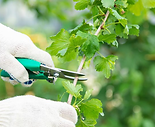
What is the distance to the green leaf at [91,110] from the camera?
536 millimetres

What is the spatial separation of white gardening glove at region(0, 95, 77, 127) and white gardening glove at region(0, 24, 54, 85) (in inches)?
2.4

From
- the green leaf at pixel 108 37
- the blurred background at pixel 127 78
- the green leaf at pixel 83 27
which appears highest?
the green leaf at pixel 83 27

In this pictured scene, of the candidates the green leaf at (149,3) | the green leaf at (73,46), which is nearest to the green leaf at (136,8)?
the green leaf at (149,3)

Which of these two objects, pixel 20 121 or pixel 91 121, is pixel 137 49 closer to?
pixel 91 121

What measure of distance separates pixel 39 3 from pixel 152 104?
91cm

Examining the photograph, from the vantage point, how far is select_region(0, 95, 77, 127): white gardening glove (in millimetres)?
471

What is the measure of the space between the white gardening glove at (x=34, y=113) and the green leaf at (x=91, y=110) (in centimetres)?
4

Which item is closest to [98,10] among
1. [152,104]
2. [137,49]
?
[137,49]

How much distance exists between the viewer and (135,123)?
1.49 m

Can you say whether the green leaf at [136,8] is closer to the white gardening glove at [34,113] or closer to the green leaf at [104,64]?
the green leaf at [104,64]

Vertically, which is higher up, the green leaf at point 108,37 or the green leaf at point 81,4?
the green leaf at point 81,4

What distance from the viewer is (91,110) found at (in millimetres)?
541

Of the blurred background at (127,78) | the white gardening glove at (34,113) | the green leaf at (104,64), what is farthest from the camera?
the blurred background at (127,78)

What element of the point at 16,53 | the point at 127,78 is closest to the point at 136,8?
the point at 16,53
